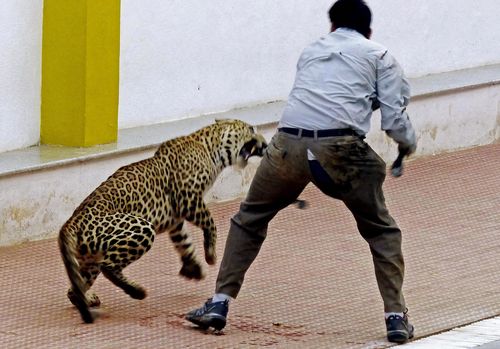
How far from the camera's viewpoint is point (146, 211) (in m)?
8.30

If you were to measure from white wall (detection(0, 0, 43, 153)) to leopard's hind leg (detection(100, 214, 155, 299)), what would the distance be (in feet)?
8.00

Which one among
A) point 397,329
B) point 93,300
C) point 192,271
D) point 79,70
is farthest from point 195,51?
point 397,329

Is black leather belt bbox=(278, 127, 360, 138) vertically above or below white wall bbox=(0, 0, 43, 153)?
above

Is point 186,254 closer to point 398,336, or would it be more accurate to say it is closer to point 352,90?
point 398,336

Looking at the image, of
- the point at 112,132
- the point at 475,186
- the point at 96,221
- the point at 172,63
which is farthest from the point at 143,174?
the point at 475,186

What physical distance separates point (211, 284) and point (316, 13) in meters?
4.17

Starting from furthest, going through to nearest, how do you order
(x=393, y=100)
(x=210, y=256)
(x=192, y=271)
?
1. (x=210, y=256)
2. (x=192, y=271)
3. (x=393, y=100)

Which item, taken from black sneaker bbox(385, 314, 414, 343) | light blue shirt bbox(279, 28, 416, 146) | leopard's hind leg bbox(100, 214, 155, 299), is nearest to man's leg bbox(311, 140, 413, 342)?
black sneaker bbox(385, 314, 414, 343)

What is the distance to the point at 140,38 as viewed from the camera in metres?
10.9

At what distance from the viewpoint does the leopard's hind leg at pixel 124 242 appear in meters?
7.89

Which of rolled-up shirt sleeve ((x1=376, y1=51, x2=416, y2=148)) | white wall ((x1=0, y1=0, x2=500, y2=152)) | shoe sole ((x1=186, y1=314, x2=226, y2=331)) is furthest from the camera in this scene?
white wall ((x1=0, y1=0, x2=500, y2=152))

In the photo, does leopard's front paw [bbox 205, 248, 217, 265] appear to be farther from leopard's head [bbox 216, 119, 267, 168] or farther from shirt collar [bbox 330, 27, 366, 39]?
shirt collar [bbox 330, 27, 366, 39]

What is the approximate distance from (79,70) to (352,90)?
3321 millimetres

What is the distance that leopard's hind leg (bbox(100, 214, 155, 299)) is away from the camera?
7.89 m
